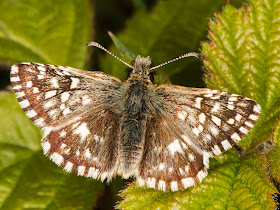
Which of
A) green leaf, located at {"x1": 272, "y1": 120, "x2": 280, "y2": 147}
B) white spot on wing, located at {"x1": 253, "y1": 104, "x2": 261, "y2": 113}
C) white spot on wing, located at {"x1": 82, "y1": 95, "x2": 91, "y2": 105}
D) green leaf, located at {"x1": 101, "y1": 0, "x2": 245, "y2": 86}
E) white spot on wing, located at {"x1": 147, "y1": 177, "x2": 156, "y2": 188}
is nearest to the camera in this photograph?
white spot on wing, located at {"x1": 253, "y1": 104, "x2": 261, "y2": 113}

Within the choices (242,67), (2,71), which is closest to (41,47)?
(2,71)

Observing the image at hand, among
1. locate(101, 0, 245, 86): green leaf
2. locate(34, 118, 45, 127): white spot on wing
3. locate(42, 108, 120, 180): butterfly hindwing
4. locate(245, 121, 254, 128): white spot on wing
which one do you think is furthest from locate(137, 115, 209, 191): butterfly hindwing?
locate(101, 0, 245, 86): green leaf

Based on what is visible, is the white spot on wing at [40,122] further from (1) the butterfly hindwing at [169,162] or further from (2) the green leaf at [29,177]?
(2) the green leaf at [29,177]

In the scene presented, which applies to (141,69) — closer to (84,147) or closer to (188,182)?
(84,147)

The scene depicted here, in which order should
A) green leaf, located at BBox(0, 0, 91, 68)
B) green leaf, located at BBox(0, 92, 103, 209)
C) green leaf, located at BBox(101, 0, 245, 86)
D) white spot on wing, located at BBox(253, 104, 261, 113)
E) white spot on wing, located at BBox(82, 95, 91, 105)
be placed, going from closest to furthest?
1. white spot on wing, located at BBox(253, 104, 261, 113)
2. white spot on wing, located at BBox(82, 95, 91, 105)
3. green leaf, located at BBox(0, 92, 103, 209)
4. green leaf, located at BBox(101, 0, 245, 86)
5. green leaf, located at BBox(0, 0, 91, 68)

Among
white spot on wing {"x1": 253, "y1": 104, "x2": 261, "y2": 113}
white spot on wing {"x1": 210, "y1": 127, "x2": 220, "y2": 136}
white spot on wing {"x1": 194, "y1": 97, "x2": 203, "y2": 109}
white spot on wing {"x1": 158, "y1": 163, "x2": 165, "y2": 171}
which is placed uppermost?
white spot on wing {"x1": 194, "y1": 97, "x2": 203, "y2": 109}

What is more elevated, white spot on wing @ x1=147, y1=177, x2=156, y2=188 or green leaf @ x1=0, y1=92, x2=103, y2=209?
green leaf @ x1=0, y1=92, x2=103, y2=209

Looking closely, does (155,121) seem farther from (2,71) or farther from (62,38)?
(2,71)

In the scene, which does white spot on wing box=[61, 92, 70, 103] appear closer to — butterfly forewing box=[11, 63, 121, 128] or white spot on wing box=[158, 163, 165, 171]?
butterfly forewing box=[11, 63, 121, 128]

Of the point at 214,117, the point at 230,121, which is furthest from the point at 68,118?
the point at 230,121
